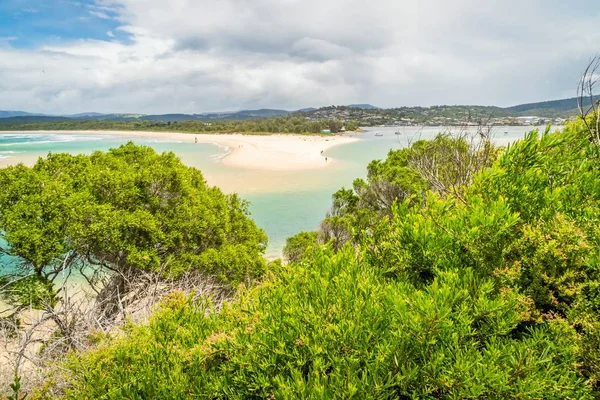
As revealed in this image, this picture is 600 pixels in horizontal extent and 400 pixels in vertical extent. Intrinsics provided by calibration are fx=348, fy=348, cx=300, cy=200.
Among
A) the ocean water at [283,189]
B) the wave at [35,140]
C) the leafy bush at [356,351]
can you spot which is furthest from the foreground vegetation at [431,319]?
the wave at [35,140]

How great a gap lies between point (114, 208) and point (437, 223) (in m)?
7.13

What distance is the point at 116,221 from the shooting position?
7.45m

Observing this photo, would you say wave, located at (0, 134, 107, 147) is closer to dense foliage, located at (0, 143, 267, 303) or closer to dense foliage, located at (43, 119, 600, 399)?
dense foliage, located at (0, 143, 267, 303)

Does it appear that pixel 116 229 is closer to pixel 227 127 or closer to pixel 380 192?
pixel 380 192

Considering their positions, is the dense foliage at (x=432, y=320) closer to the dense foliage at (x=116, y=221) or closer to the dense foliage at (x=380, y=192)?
the dense foliage at (x=116, y=221)

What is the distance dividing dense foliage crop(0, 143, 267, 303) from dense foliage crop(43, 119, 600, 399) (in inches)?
166

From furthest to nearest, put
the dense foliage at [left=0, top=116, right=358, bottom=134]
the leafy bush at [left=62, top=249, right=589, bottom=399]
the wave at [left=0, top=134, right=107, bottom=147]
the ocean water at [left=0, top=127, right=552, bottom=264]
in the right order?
the dense foliage at [left=0, top=116, right=358, bottom=134], the wave at [left=0, top=134, right=107, bottom=147], the ocean water at [left=0, top=127, right=552, bottom=264], the leafy bush at [left=62, top=249, right=589, bottom=399]

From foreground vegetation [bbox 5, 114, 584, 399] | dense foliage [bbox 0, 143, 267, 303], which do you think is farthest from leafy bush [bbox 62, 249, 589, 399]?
dense foliage [bbox 0, 143, 267, 303]

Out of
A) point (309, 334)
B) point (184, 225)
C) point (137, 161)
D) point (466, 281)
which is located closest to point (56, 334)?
point (184, 225)

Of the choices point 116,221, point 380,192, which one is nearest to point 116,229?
point 116,221

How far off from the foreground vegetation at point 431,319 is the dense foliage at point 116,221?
4.37m

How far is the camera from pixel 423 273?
3.63 m

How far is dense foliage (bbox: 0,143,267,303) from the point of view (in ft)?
23.3

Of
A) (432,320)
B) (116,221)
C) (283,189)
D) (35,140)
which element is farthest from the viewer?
(35,140)
